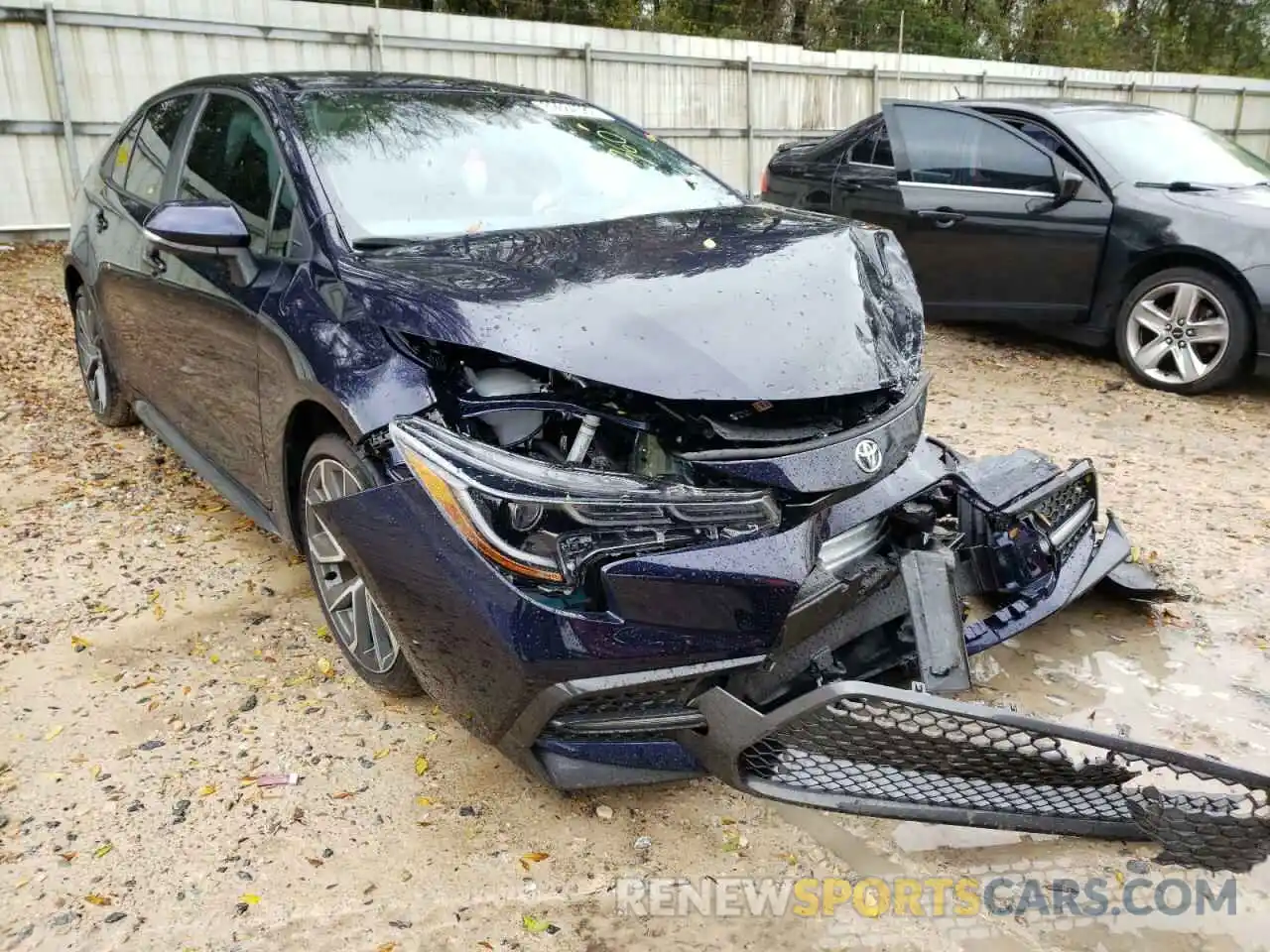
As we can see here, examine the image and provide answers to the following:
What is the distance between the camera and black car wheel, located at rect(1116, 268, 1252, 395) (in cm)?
534

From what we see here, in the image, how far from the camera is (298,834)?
7.70 feet

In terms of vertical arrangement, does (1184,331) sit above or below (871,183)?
below

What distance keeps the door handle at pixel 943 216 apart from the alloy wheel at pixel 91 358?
481cm

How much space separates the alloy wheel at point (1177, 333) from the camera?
5449mm

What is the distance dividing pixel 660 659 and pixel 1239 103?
20.3 meters

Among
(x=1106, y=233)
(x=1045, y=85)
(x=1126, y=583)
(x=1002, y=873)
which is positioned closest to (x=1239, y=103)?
(x=1045, y=85)

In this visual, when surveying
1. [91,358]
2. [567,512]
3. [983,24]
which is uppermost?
[983,24]

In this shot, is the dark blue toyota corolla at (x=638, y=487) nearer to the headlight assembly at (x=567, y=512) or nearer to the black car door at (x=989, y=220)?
the headlight assembly at (x=567, y=512)

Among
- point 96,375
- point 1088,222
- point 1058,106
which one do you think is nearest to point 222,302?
point 96,375

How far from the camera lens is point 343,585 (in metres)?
2.84

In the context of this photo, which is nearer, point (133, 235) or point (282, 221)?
point (282, 221)

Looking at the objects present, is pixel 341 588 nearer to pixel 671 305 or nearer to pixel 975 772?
pixel 671 305

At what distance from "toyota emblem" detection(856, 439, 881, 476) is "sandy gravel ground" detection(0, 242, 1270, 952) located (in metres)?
0.85

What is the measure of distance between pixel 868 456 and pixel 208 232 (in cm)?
202
